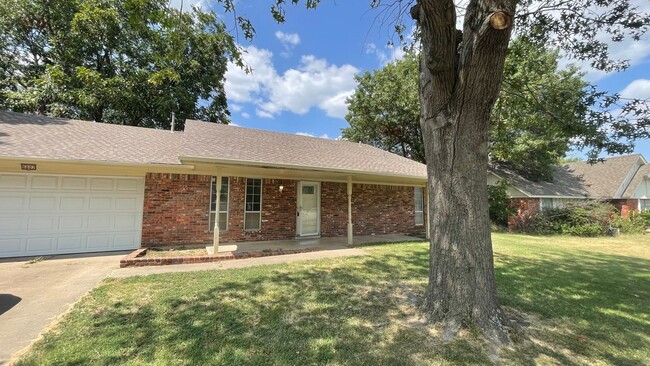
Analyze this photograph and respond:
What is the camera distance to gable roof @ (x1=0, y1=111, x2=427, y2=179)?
24.2 ft

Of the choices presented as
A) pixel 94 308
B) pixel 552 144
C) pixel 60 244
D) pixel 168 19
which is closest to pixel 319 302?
pixel 94 308

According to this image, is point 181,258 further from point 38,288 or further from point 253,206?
point 253,206

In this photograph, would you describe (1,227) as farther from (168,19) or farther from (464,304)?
(464,304)

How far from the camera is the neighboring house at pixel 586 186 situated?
1783cm

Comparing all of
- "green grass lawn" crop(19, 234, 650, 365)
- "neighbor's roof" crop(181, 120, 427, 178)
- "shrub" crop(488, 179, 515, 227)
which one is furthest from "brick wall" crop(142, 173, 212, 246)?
"shrub" crop(488, 179, 515, 227)

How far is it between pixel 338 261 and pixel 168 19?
6.04m

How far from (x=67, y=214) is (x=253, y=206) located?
4.97 metres

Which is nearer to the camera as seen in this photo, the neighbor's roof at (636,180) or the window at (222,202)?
the window at (222,202)

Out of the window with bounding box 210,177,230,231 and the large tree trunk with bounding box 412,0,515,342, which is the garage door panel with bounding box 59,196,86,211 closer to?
the window with bounding box 210,177,230,231

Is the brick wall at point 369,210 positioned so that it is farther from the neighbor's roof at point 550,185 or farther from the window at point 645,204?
the window at point 645,204

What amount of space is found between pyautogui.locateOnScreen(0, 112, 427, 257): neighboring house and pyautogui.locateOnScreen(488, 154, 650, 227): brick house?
10412 mm

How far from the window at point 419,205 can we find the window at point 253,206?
7.68 meters

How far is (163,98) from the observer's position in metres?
16.6

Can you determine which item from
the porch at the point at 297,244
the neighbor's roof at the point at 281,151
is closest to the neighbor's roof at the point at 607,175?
the neighbor's roof at the point at 281,151
